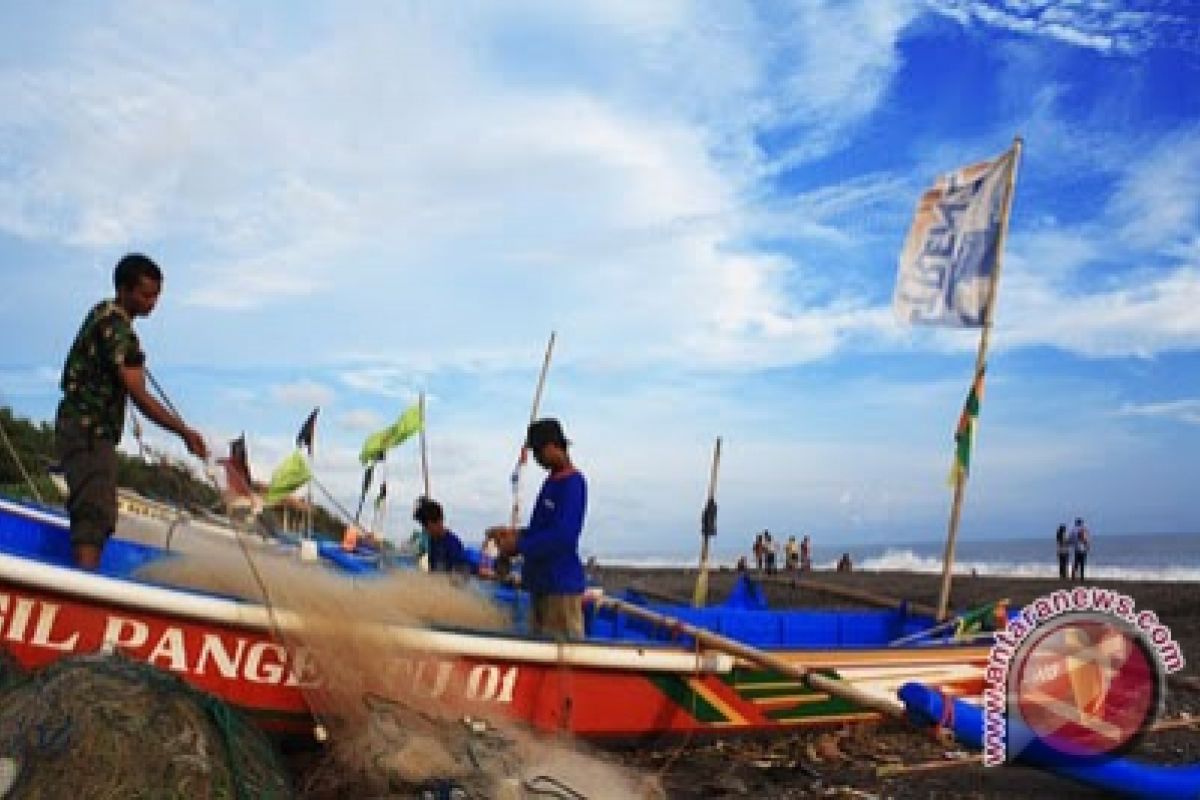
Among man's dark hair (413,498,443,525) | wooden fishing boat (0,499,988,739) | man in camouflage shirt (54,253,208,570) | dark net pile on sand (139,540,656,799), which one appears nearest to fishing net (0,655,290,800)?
dark net pile on sand (139,540,656,799)

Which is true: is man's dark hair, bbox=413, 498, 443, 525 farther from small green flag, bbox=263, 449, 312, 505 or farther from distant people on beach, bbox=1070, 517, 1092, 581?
distant people on beach, bbox=1070, 517, 1092, 581

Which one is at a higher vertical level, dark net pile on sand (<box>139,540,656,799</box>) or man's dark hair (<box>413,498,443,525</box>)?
man's dark hair (<box>413,498,443,525</box>)

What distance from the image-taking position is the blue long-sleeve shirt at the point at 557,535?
7562 mm

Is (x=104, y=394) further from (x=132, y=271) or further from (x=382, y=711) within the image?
(x=382, y=711)

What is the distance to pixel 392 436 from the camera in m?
17.9

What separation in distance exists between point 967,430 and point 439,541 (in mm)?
5270

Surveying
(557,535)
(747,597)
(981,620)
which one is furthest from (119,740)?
(747,597)

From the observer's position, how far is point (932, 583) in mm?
35125

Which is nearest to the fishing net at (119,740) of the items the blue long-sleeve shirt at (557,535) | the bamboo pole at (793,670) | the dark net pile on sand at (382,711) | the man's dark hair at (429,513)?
the dark net pile on sand at (382,711)

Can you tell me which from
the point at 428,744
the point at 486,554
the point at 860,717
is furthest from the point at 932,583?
the point at 428,744

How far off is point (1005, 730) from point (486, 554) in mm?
7910

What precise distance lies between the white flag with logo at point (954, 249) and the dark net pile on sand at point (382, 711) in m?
6.54

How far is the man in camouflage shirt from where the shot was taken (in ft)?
19.7

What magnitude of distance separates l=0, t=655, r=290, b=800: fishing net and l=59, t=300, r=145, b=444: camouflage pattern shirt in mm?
2034
